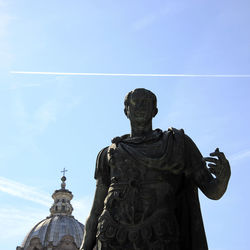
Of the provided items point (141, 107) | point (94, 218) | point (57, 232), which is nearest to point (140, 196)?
point (94, 218)

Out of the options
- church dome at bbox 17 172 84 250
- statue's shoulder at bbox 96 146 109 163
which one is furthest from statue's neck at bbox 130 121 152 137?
church dome at bbox 17 172 84 250

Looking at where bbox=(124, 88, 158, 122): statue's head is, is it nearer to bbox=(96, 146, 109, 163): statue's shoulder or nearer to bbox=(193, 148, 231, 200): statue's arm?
bbox=(96, 146, 109, 163): statue's shoulder

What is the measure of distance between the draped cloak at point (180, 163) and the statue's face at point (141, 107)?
0.20 metres

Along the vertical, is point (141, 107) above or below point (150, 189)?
above

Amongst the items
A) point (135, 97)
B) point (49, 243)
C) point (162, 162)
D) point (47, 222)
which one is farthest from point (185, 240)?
point (47, 222)

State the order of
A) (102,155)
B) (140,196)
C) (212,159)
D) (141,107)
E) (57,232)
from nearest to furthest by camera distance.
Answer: (140,196) → (212,159) → (141,107) → (102,155) → (57,232)

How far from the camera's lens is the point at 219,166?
17.4ft

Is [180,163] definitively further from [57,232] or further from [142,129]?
[57,232]

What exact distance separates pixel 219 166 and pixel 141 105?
1.07m

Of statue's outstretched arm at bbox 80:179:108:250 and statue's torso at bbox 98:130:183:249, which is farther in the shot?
statue's outstretched arm at bbox 80:179:108:250

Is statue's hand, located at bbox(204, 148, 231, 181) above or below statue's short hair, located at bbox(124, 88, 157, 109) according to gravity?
below

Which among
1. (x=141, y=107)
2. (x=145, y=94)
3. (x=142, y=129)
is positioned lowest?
(x=142, y=129)

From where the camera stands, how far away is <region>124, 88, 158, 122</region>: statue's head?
5.72m

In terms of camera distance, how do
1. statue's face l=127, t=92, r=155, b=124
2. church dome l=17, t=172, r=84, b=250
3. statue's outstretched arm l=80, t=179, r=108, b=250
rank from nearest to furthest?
statue's outstretched arm l=80, t=179, r=108, b=250 < statue's face l=127, t=92, r=155, b=124 < church dome l=17, t=172, r=84, b=250
